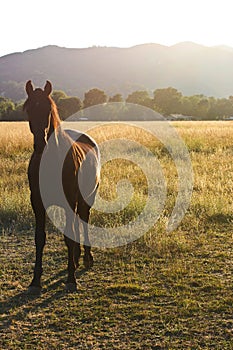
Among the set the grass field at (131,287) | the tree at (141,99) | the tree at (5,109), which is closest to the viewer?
the grass field at (131,287)

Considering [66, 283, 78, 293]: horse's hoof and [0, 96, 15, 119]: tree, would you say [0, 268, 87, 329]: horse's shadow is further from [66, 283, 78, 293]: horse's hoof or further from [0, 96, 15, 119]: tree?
[0, 96, 15, 119]: tree

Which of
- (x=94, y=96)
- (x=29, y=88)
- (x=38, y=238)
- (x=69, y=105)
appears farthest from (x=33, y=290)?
(x=94, y=96)

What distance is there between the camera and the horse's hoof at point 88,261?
494cm

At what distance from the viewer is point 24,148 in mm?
15078

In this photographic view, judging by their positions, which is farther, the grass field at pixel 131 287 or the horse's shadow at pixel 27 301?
the horse's shadow at pixel 27 301

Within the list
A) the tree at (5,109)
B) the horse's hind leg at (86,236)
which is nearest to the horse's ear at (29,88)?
the horse's hind leg at (86,236)

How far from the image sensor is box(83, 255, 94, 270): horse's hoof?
195 inches

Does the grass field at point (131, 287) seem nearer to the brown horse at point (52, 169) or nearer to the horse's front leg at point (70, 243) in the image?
the horse's front leg at point (70, 243)

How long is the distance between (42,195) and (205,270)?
2.23 meters

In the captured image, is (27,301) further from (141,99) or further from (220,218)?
(141,99)

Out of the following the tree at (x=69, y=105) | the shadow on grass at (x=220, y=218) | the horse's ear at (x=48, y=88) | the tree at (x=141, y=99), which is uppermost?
the tree at (x=141, y=99)

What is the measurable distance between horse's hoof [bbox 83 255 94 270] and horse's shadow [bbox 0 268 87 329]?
0.46 metres

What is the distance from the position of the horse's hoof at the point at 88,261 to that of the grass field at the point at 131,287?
101 millimetres

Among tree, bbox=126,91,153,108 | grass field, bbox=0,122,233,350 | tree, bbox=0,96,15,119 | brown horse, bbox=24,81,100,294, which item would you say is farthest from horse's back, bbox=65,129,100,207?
tree, bbox=126,91,153,108
